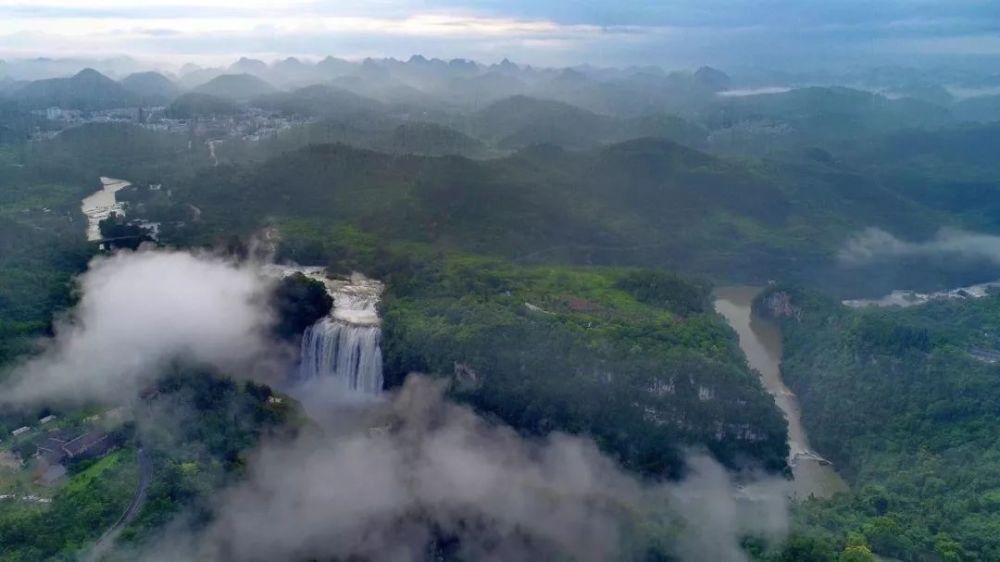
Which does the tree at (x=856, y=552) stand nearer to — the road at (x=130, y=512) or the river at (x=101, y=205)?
the road at (x=130, y=512)

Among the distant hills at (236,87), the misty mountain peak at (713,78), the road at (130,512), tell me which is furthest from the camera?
the misty mountain peak at (713,78)

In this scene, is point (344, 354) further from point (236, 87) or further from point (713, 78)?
point (713, 78)

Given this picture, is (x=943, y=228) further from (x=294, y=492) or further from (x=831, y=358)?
(x=294, y=492)

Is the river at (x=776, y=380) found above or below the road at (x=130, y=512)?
below

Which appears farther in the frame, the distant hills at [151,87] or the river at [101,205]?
the distant hills at [151,87]

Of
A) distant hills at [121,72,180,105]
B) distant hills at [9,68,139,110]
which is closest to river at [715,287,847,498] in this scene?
distant hills at [9,68,139,110]

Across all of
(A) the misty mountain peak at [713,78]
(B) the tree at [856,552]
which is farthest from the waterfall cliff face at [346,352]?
(A) the misty mountain peak at [713,78]
